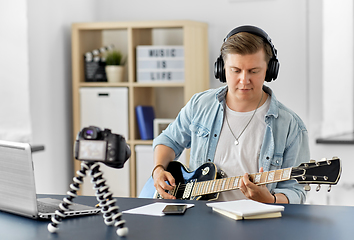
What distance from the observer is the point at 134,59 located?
350 cm

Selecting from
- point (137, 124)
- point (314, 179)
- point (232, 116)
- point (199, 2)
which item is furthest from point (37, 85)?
point (314, 179)

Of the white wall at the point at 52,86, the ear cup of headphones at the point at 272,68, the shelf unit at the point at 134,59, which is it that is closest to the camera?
the ear cup of headphones at the point at 272,68

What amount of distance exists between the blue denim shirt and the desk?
49 cm

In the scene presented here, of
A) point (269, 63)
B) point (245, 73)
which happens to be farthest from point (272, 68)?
point (245, 73)

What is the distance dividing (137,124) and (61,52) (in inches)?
30.7

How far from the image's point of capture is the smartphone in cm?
125

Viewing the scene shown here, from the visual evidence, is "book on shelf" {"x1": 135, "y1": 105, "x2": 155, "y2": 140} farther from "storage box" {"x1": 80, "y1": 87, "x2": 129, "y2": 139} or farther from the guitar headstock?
the guitar headstock

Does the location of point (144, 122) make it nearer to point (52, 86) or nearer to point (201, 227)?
point (52, 86)

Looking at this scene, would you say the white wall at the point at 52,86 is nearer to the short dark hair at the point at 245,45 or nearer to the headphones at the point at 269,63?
the headphones at the point at 269,63

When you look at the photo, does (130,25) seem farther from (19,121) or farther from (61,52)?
(19,121)

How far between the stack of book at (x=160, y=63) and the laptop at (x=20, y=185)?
2194mm

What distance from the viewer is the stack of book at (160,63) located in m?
3.40

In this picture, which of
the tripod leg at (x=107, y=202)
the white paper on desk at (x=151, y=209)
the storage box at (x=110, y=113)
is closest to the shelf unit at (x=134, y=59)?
the storage box at (x=110, y=113)

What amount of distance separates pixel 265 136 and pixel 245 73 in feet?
0.86
